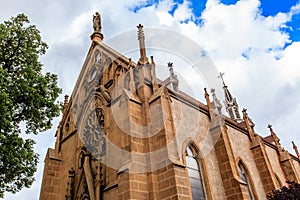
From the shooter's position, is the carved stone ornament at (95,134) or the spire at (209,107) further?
the spire at (209,107)

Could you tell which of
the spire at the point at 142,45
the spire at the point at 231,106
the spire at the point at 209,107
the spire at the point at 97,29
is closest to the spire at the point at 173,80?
the spire at the point at 209,107

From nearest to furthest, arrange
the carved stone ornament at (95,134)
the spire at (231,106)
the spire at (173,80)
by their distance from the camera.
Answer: the carved stone ornament at (95,134) < the spire at (173,80) < the spire at (231,106)

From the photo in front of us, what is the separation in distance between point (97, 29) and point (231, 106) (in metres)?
27.5

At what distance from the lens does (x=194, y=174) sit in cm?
1207

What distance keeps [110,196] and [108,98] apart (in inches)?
200

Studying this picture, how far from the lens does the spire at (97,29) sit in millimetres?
19156

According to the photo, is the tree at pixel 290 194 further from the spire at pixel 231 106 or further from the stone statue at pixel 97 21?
the spire at pixel 231 106

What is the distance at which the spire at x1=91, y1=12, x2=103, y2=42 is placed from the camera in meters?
19.2

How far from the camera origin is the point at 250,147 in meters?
17.0

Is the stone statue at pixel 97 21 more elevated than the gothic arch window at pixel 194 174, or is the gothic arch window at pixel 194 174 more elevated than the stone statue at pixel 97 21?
the stone statue at pixel 97 21

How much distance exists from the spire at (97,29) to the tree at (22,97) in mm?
7727

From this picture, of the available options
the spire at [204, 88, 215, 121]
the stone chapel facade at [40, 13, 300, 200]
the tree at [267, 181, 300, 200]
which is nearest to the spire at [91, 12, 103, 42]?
the stone chapel facade at [40, 13, 300, 200]

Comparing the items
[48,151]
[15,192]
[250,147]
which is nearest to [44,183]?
[48,151]

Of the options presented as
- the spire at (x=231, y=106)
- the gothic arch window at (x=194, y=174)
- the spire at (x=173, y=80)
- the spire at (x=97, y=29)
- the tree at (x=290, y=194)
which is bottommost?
the tree at (x=290, y=194)
